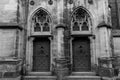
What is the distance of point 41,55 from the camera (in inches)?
290

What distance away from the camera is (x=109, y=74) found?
20.2ft

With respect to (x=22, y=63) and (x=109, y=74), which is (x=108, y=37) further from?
(x=22, y=63)

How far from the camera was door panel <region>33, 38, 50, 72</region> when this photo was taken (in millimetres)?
7267

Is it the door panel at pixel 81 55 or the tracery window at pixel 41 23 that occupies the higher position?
the tracery window at pixel 41 23

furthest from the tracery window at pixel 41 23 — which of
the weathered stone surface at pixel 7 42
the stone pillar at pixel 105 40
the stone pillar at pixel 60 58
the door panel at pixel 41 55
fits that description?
the stone pillar at pixel 105 40

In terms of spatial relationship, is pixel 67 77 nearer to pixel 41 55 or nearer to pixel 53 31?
pixel 41 55

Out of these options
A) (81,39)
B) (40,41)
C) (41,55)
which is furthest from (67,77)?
(40,41)

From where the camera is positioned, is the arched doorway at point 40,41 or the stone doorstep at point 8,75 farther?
the arched doorway at point 40,41

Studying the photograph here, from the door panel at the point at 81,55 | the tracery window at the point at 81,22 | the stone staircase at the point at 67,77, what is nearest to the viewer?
the stone staircase at the point at 67,77

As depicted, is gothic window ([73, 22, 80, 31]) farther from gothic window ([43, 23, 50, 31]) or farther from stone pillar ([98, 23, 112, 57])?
gothic window ([43, 23, 50, 31])

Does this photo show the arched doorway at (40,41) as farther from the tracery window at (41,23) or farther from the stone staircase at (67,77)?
the stone staircase at (67,77)

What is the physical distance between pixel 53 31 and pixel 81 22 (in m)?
2.13

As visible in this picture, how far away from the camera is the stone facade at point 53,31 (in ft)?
20.6

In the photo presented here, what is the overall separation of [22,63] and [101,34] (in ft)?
18.0
